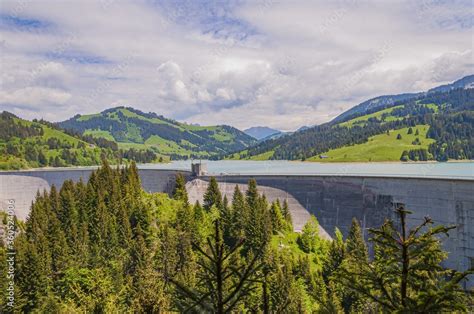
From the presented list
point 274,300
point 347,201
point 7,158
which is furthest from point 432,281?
point 7,158

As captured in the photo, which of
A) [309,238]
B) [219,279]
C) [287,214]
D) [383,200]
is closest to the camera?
[219,279]

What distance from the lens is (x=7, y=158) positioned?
162875 mm

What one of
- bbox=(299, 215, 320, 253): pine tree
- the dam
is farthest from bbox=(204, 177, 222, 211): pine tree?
bbox=(299, 215, 320, 253): pine tree

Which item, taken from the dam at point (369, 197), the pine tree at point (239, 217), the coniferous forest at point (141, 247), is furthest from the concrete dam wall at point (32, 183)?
the pine tree at point (239, 217)

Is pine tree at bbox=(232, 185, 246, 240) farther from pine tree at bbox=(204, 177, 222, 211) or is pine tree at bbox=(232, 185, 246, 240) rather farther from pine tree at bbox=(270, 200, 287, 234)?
pine tree at bbox=(204, 177, 222, 211)

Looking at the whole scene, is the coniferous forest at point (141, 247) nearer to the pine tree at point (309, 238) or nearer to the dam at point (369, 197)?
the pine tree at point (309, 238)

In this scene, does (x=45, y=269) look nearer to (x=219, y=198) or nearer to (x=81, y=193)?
(x=81, y=193)

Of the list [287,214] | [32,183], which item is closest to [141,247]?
[287,214]

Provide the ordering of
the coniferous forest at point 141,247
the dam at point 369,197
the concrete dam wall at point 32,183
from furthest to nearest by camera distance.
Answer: the concrete dam wall at point 32,183
the dam at point 369,197
the coniferous forest at point 141,247

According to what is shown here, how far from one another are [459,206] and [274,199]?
109 feet

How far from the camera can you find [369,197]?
204ft

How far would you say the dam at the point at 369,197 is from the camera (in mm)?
47719

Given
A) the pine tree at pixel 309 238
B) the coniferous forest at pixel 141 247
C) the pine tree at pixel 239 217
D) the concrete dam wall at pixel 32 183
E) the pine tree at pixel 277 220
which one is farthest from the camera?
the concrete dam wall at pixel 32 183

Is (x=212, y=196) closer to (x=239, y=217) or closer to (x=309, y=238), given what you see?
(x=239, y=217)
